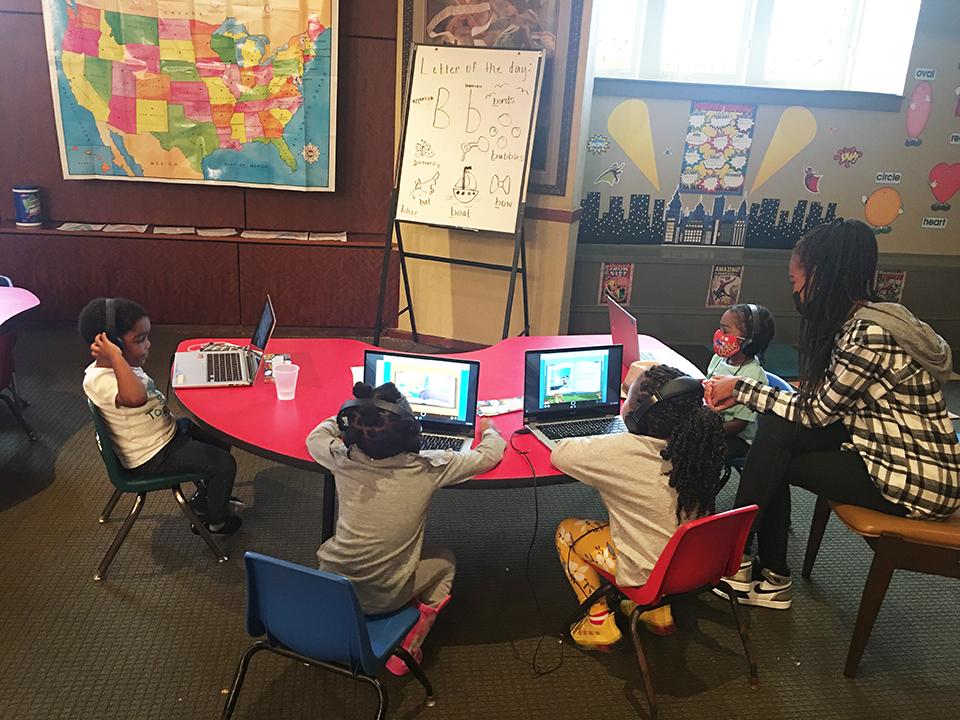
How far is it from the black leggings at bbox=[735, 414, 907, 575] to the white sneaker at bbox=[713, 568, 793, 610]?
0.52 feet

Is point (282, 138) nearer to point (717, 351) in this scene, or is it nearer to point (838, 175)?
point (717, 351)

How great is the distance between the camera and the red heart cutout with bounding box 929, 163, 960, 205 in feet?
17.4

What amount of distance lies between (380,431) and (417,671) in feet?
Result: 2.38

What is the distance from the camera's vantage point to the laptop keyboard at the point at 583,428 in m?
2.51

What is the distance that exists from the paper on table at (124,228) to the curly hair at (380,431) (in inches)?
144

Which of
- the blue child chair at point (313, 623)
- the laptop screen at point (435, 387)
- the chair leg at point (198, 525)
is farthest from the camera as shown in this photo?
the chair leg at point (198, 525)

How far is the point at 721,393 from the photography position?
259 cm

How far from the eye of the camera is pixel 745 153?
5.18 meters

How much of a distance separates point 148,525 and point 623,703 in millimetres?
1921

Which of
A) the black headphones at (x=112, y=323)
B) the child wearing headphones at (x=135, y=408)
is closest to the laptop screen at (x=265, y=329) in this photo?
the child wearing headphones at (x=135, y=408)

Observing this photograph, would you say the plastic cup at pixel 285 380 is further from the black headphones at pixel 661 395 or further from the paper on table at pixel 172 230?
the paper on table at pixel 172 230

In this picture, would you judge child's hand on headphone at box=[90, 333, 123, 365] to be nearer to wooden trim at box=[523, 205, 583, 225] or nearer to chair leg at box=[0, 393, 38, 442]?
chair leg at box=[0, 393, 38, 442]

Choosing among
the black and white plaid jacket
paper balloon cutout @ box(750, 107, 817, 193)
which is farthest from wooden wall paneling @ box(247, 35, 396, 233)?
the black and white plaid jacket

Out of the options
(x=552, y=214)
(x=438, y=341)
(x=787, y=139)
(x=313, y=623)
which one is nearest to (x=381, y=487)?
(x=313, y=623)
